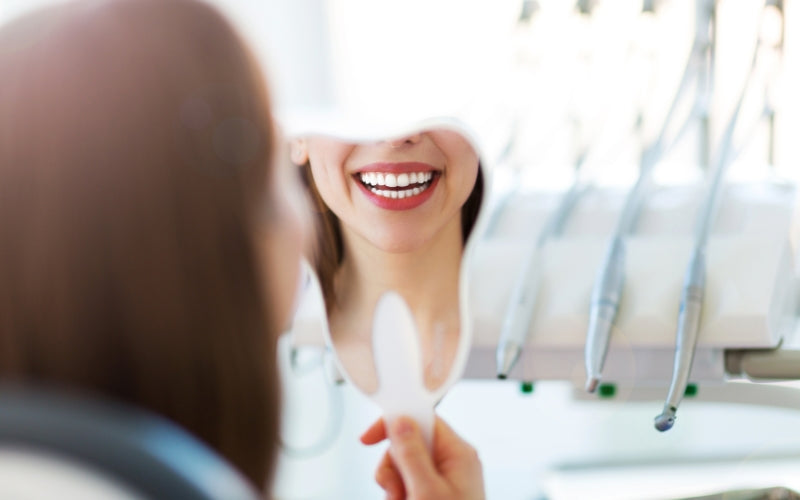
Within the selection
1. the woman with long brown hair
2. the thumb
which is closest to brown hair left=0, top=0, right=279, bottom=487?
the woman with long brown hair

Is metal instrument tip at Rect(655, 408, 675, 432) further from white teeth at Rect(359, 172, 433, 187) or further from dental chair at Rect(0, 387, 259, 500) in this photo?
dental chair at Rect(0, 387, 259, 500)

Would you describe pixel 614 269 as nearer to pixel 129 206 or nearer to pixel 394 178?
pixel 394 178

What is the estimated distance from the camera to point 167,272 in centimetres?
26

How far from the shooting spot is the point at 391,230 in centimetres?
42

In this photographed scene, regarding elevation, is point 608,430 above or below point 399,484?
below

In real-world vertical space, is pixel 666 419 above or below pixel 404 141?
below

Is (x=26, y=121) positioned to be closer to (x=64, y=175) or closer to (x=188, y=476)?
(x=64, y=175)

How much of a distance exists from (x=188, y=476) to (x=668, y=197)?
1.34 ft

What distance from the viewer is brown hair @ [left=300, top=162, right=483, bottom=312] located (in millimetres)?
413

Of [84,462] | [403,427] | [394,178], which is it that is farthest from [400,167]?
[84,462]

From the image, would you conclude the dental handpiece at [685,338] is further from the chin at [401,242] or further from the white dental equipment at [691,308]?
the chin at [401,242]

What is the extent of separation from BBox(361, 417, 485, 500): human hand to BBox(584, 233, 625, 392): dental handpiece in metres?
0.07

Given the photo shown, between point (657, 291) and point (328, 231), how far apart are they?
0.18 metres

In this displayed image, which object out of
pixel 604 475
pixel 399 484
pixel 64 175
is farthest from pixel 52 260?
pixel 604 475
